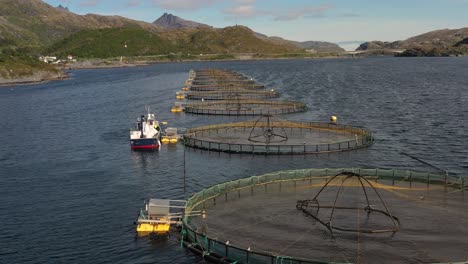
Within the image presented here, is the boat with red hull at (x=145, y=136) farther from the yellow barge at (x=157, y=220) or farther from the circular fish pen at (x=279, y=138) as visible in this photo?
the yellow barge at (x=157, y=220)

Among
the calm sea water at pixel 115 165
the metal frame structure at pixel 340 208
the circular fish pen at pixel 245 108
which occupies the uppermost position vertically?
the circular fish pen at pixel 245 108

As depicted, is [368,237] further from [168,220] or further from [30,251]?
[30,251]

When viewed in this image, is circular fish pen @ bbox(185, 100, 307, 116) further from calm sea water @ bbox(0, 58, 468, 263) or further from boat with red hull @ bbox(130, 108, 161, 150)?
boat with red hull @ bbox(130, 108, 161, 150)

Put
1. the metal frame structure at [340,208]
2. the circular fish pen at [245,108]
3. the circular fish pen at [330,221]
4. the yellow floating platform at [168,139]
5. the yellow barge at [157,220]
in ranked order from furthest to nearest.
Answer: the circular fish pen at [245,108] → the yellow floating platform at [168,139] → the yellow barge at [157,220] → the metal frame structure at [340,208] → the circular fish pen at [330,221]

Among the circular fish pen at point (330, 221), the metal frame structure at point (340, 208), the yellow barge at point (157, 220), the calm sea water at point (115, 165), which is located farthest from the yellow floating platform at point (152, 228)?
the metal frame structure at point (340, 208)

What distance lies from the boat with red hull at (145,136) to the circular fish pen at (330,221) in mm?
39712

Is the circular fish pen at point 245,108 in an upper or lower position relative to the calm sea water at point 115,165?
upper

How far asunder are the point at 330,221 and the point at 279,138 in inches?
2076

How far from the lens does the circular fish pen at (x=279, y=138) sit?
9850 cm

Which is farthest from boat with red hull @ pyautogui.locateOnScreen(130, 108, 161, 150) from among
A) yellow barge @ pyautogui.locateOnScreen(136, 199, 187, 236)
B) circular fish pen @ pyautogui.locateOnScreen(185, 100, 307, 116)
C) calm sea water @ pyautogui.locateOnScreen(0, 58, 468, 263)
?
yellow barge @ pyautogui.locateOnScreen(136, 199, 187, 236)

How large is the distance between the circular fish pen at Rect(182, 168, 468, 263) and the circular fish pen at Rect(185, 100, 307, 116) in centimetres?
7471

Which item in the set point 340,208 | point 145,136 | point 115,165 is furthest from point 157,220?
point 145,136

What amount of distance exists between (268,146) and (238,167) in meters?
10.8

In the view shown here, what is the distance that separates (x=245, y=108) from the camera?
156125mm
